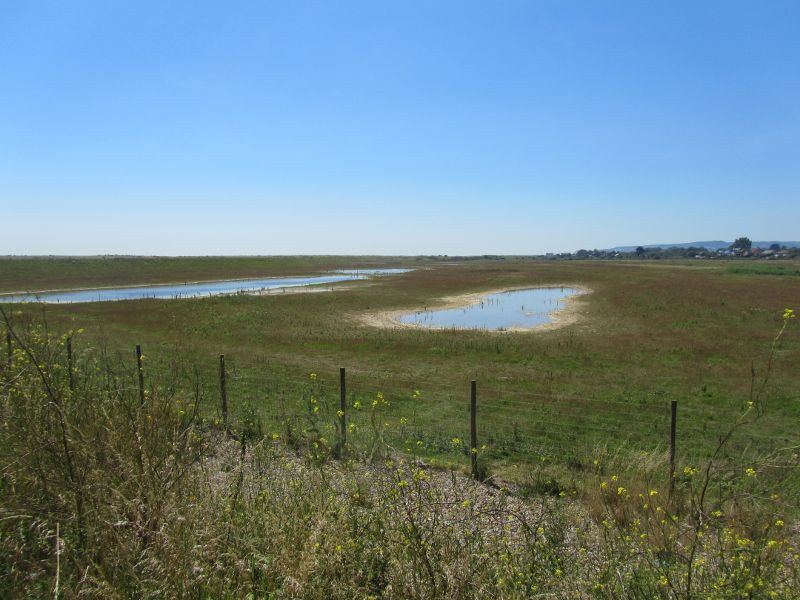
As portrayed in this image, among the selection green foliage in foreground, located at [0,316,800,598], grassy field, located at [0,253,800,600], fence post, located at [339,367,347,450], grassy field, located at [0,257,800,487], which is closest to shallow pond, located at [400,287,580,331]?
grassy field, located at [0,257,800,487]

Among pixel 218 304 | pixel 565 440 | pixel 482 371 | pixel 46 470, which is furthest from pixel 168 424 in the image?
pixel 218 304

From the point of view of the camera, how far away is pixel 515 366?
19328mm

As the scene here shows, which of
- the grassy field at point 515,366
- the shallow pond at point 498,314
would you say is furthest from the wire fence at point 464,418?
the shallow pond at point 498,314

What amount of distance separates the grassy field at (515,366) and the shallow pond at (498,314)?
3335 millimetres

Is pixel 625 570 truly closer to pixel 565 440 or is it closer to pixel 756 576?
pixel 756 576

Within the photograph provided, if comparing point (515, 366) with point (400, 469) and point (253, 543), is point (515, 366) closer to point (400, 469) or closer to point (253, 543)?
point (400, 469)

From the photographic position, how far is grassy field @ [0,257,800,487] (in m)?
10.7

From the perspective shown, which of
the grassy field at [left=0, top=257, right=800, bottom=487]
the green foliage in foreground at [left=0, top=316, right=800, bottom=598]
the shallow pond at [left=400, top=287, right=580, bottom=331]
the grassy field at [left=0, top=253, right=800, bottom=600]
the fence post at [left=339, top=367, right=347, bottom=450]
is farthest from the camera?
the shallow pond at [left=400, top=287, right=580, bottom=331]

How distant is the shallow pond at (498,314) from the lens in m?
32.7

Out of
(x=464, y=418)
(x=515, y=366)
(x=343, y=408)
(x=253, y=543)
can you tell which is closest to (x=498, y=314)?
(x=515, y=366)

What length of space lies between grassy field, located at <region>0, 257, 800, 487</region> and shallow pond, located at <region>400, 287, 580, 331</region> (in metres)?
3.34

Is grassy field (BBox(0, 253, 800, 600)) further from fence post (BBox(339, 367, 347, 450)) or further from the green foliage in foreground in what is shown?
fence post (BBox(339, 367, 347, 450))

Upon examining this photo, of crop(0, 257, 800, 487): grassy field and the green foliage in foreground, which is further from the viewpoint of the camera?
crop(0, 257, 800, 487): grassy field

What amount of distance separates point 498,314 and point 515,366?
63.5ft
